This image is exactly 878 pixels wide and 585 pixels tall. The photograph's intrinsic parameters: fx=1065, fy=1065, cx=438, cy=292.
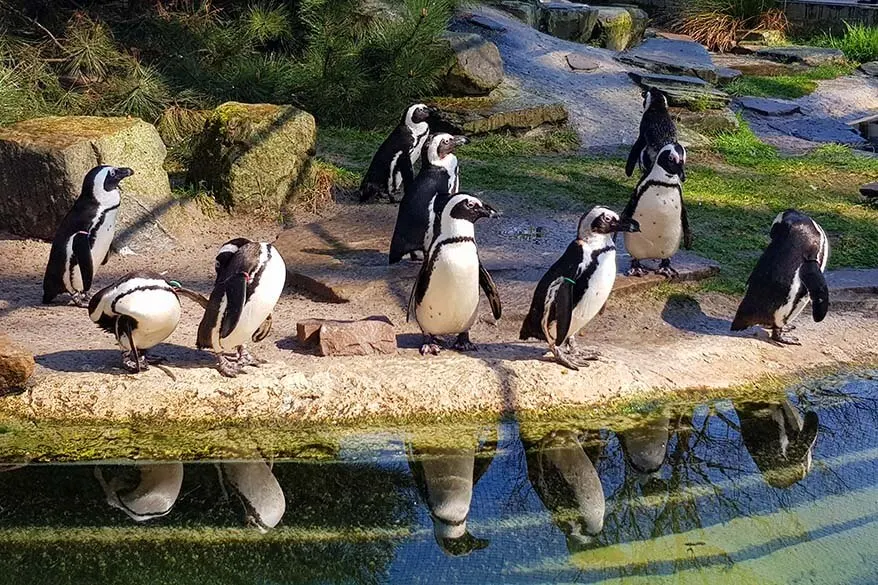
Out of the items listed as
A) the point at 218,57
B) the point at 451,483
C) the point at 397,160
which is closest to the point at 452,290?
the point at 451,483

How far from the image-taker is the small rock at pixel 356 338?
189 inches

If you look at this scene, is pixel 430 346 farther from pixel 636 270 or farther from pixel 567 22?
pixel 567 22

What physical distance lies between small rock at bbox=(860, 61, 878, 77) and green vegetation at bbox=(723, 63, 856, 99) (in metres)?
0.15

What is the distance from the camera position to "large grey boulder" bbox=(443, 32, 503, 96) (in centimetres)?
1004

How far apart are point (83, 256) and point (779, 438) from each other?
3.55 meters

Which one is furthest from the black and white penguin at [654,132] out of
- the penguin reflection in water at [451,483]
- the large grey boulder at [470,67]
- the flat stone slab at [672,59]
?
the penguin reflection in water at [451,483]

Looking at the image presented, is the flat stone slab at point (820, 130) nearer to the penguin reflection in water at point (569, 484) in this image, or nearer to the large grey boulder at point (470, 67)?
the large grey boulder at point (470, 67)

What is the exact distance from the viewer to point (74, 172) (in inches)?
255

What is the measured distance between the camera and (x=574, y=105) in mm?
10531

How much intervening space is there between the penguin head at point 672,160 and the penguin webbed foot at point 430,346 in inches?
68.2

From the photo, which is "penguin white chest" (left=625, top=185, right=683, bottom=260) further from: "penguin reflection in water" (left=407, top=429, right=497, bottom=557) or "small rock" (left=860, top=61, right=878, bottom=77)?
"small rock" (left=860, top=61, right=878, bottom=77)

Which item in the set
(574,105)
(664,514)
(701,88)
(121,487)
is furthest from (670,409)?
(701,88)

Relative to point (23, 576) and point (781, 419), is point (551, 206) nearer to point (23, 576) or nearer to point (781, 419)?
point (781, 419)

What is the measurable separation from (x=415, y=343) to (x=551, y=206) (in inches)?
102
